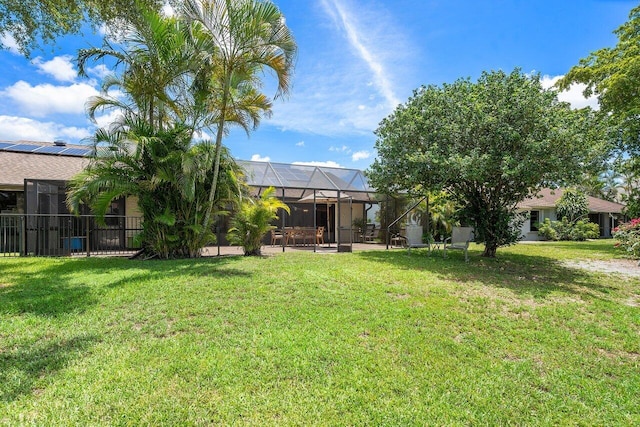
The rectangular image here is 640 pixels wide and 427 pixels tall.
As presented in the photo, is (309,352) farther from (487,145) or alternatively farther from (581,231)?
(581,231)

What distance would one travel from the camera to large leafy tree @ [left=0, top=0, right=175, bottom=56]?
7.61 metres

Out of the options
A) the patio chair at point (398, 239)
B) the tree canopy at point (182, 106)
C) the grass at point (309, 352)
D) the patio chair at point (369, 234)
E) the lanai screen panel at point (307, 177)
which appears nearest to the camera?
the grass at point (309, 352)

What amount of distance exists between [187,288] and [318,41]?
29.5 feet

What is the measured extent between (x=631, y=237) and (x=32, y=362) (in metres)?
17.2

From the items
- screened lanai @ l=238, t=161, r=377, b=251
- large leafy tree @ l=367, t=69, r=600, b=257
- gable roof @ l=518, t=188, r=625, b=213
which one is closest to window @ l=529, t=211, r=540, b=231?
gable roof @ l=518, t=188, r=625, b=213

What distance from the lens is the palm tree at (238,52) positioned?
8312mm

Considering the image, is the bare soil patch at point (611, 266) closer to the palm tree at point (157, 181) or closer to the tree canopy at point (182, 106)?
the tree canopy at point (182, 106)

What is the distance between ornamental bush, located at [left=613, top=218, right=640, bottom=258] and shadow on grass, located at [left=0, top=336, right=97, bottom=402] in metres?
16.1

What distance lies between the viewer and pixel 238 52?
9.09 metres

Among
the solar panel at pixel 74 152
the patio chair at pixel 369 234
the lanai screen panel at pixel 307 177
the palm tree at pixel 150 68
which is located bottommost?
the patio chair at pixel 369 234

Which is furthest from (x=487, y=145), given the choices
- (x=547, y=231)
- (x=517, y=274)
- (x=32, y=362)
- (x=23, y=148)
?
(x=23, y=148)

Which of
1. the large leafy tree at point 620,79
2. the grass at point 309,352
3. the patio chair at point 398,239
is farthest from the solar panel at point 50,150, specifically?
the large leafy tree at point 620,79

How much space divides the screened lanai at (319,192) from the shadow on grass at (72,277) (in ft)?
21.8

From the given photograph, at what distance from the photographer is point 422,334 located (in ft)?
14.4
